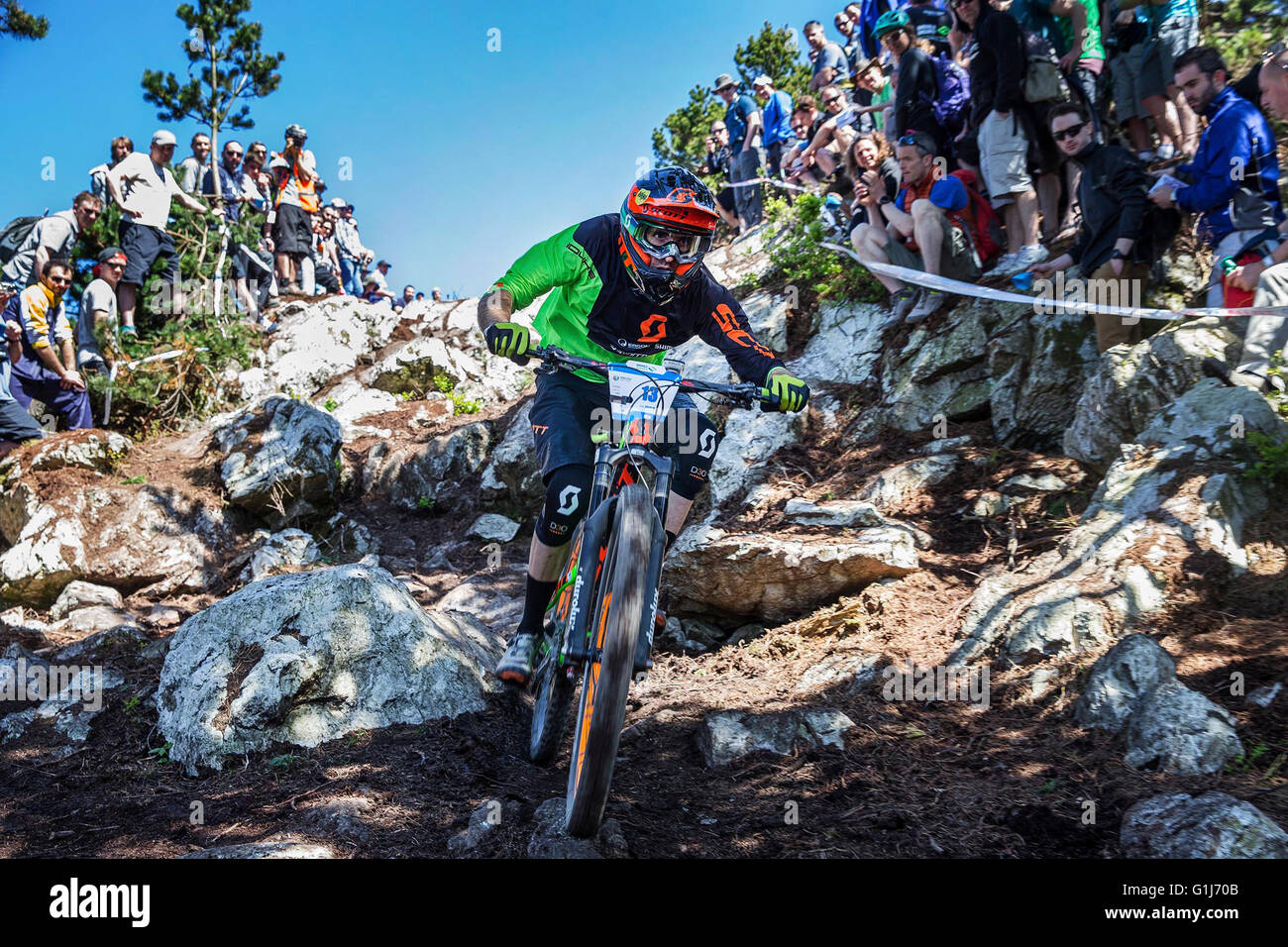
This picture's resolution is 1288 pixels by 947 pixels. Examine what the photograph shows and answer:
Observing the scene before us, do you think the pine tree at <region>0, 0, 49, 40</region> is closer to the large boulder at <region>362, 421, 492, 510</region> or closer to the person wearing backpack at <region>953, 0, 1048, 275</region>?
the large boulder at <region>362, 421, 492, 510</region>

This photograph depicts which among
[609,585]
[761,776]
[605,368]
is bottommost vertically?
→ [761,776]

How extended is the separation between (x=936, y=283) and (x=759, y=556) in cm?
331

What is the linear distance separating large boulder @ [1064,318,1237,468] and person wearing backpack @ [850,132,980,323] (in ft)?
7.41

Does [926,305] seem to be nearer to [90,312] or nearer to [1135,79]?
[1135,79]

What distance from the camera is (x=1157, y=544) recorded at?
4.46 meters

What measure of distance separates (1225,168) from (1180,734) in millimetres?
4241

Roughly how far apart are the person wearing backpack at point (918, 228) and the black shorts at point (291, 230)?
998cm

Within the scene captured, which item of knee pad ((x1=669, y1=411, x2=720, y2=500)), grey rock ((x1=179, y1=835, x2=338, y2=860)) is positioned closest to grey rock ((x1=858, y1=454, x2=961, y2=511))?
knee pad ((x1=669, y1=411, x2=720, y2=500))

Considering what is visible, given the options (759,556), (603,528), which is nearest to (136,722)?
(603,528)

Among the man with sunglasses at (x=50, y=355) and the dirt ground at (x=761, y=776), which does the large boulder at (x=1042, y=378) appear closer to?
the dirt ground at (x=761, y=776)

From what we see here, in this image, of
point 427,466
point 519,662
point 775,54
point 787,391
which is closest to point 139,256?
point 427,466

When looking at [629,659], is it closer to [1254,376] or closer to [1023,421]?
[1254,376]

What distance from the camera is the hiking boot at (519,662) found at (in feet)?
14.4

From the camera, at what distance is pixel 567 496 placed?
4.00 metres
